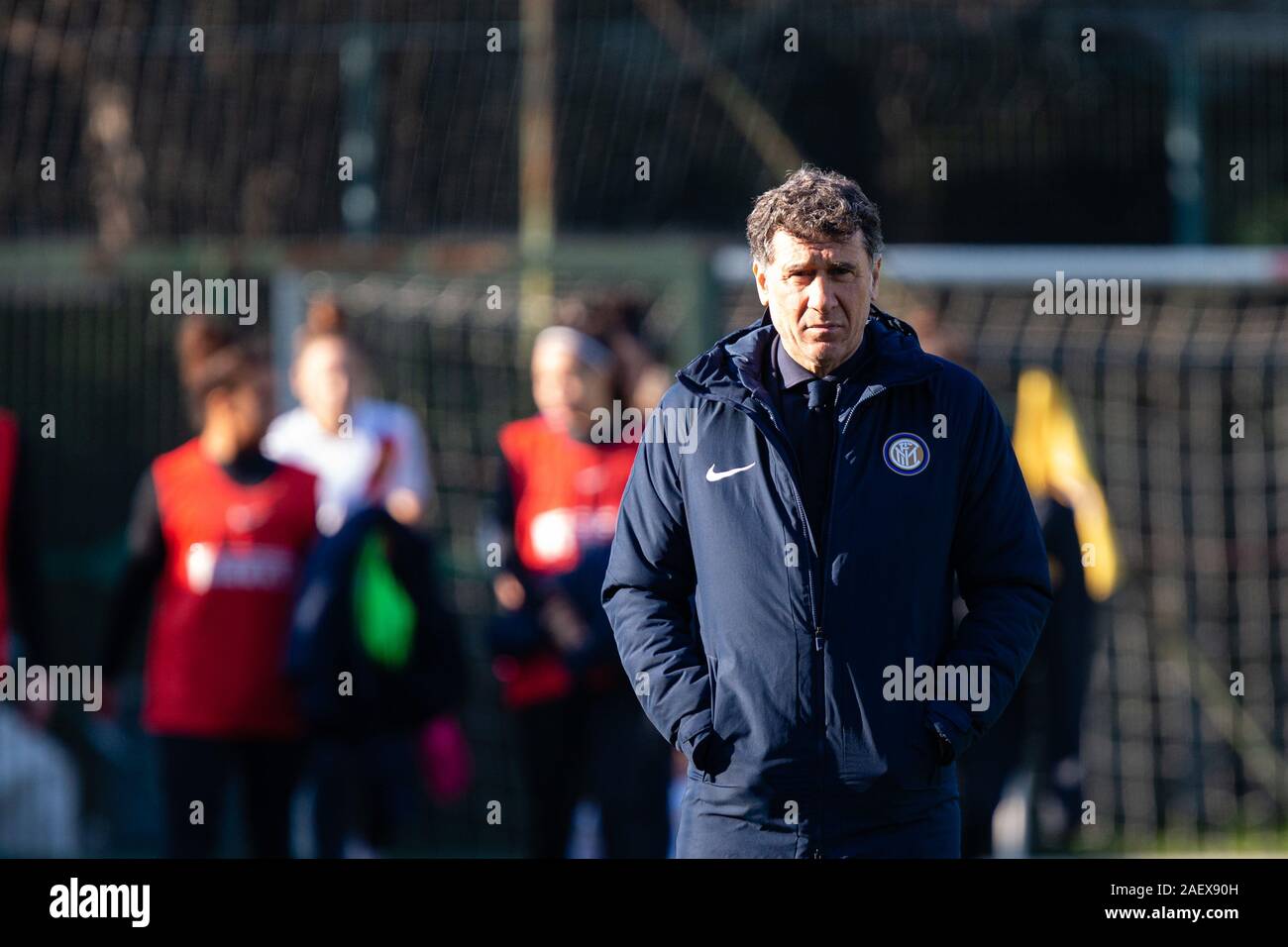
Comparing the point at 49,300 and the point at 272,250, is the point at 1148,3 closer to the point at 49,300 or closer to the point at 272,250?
the point at 272,250

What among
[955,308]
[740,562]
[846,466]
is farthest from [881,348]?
[955,308]

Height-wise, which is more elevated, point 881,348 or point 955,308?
point 955,308

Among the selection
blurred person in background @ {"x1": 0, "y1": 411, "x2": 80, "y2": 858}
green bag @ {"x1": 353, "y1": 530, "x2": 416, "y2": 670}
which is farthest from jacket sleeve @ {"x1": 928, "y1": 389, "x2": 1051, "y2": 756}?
blurred person in background @ {"x1": 0, "y1": 411, "x2": 80, "y2": 858}

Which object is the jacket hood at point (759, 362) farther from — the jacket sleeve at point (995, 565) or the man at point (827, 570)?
the jacket sleeve at point (995, 565)

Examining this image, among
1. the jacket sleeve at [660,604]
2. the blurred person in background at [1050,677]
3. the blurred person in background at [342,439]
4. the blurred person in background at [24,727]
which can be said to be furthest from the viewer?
the blurred person in background at [342,439]

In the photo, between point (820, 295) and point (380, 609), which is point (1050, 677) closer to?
point (380, 609)

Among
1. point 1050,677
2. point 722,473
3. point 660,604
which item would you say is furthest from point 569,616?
point 722,473

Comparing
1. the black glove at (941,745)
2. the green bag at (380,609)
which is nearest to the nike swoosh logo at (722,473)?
the black glove at (941,745)

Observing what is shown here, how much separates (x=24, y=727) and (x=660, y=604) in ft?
13.3

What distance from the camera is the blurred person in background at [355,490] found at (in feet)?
19.6

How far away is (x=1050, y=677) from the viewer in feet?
20.5

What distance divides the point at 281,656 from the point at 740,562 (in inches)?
114

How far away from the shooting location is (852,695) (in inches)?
131

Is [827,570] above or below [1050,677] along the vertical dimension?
above
